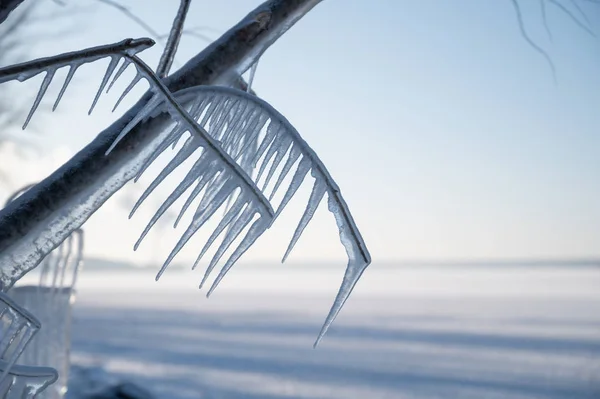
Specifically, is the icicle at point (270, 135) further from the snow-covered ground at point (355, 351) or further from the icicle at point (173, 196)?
the snow-covered ground at point (355, 351)

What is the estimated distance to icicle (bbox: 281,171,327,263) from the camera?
1.07ft

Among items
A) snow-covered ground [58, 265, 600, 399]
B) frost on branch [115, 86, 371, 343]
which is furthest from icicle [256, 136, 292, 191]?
snow-covered ground [58, 265, 600, 399]

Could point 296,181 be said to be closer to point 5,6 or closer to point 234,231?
point 234,231

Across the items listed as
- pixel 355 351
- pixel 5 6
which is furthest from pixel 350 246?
pixel 355 351

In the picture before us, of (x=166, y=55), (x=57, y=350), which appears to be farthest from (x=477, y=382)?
(x=166, y=55)

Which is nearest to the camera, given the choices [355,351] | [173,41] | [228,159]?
[228,159]

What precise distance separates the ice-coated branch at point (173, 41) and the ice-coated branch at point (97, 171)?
2.8 inches

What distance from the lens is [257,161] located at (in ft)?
1.17

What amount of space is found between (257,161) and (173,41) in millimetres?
217

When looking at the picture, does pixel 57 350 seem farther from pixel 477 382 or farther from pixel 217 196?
pixel 477 382

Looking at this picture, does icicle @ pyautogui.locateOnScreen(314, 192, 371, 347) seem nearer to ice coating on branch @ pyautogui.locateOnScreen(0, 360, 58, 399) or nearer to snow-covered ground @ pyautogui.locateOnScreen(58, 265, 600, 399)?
ice coating on branch @ pyautogui.locateOnScreen(0, 360, 58, 399)

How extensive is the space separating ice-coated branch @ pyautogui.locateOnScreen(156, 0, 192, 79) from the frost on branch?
0.45ft

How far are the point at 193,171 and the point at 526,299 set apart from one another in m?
10.5

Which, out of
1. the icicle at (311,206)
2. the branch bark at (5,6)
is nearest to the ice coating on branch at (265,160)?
the icicle at (311,206)
